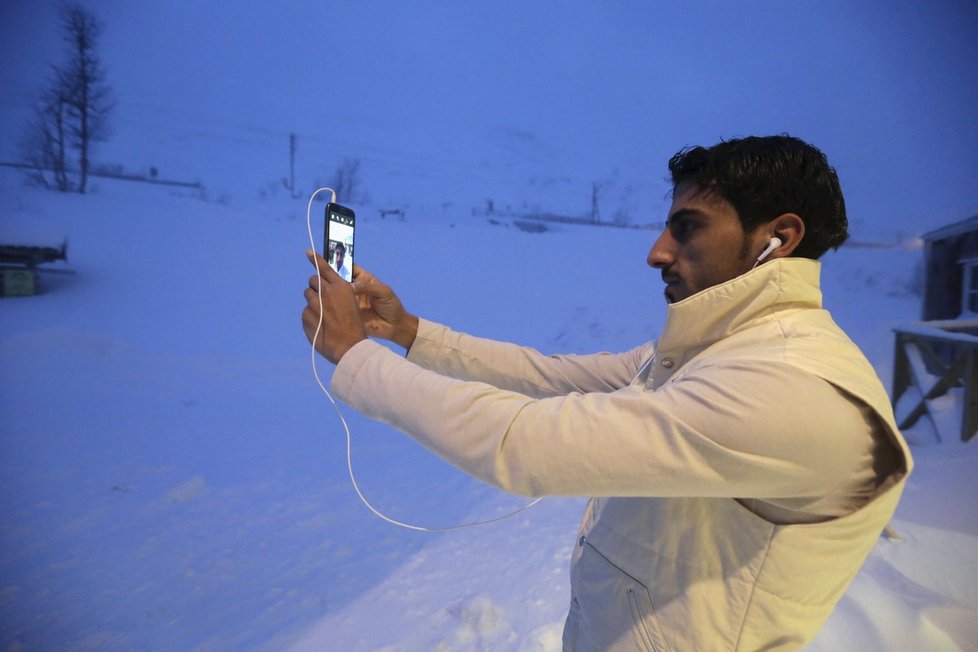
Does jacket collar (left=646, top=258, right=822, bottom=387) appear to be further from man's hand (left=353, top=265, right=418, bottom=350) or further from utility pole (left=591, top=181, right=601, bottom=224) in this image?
utility pole (left=591, top=181, right=601, bottom=224)

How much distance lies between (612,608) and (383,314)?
2.47 feet

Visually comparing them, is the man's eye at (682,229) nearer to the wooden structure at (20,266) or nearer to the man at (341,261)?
the man at (341,261)

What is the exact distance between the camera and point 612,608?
786mm

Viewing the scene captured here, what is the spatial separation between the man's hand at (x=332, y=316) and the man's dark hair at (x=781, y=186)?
0.60m

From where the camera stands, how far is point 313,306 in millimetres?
858

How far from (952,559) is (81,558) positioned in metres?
3.71

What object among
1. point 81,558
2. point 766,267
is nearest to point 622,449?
point 766,267

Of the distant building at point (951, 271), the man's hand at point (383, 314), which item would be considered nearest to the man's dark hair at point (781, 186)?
the man's hand at point (383, 314)

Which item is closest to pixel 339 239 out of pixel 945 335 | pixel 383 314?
pixel 383 314

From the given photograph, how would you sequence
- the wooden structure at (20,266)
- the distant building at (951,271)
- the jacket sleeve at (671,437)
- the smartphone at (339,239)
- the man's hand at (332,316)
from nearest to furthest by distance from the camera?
1. the jacket sleeve at (671,437)
2. the man's hand at (332,316)
3. the smartphone at (339,239)
4. the wooden structure at (20,266)
5. the distant building at (951,271)

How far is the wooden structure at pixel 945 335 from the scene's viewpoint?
9.62 feet

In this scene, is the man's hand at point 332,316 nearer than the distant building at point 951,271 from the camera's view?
Yes

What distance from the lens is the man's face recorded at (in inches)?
30.5

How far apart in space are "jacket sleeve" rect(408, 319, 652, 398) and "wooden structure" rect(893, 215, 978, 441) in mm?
2979
